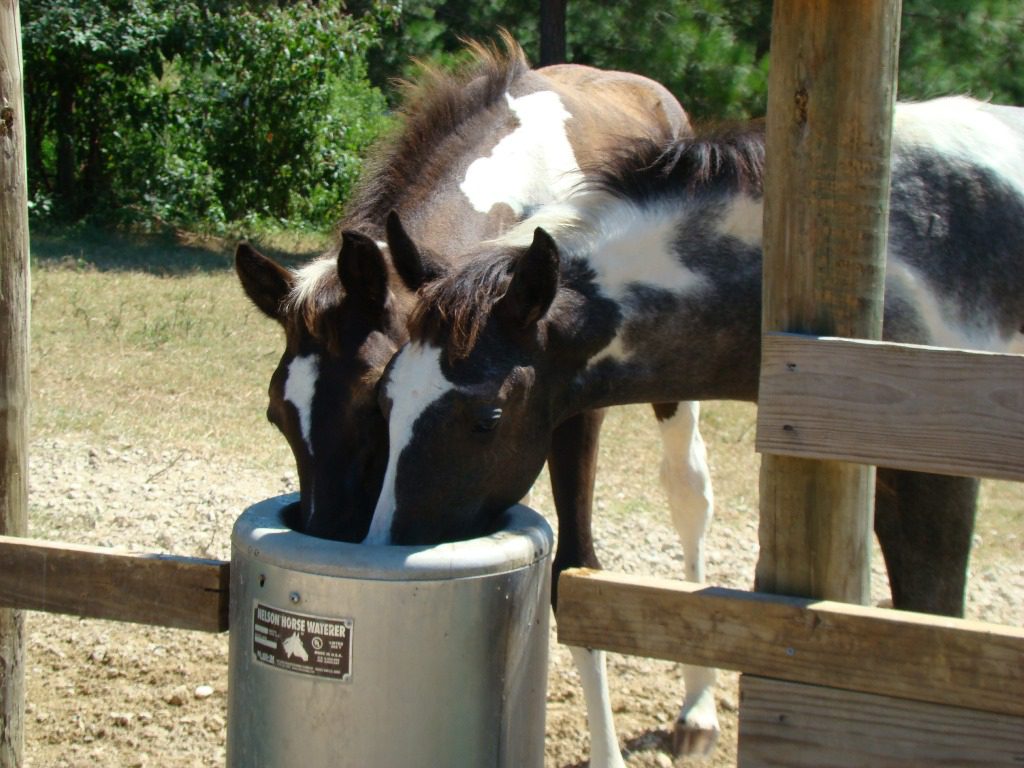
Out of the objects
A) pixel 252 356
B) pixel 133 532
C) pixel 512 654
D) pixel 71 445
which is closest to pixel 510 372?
pixel 512 654

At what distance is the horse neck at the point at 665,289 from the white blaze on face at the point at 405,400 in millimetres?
446

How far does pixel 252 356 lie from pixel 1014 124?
5.88 meters

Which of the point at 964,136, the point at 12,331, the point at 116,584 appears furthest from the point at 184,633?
the point at 964,136

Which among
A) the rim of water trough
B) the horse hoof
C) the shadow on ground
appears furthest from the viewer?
the shadow on ground

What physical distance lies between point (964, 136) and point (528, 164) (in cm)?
136

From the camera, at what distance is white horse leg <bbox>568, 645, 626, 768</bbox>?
359 cm

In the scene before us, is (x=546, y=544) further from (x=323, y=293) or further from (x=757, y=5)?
(x=757, y=5)

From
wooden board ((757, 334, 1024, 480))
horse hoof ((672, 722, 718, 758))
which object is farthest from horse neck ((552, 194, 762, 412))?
horse hoof ((672, 722, 718, 758))

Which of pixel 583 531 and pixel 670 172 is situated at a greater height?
pixel 670 172

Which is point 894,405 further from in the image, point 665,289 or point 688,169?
point 688,169

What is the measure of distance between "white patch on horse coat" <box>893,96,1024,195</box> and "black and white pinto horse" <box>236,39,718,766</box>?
62 cm

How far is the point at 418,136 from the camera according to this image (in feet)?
12.3

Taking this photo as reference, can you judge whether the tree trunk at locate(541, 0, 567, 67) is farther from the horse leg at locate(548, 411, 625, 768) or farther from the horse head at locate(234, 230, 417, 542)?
the horse head at locate(234, 230, 417, 542)

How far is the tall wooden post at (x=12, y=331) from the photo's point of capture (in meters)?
2.77
